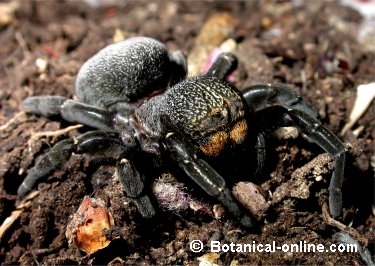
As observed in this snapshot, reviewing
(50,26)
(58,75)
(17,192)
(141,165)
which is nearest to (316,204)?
(141,165)

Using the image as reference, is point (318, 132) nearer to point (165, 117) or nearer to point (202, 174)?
point (202, 174)

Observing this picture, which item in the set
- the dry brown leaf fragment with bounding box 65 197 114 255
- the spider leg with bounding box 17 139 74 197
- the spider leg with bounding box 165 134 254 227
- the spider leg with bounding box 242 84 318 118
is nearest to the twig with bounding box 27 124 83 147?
the spider leg with bounding box 17 139 74 197

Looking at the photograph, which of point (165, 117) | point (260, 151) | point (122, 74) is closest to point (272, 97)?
point (260, 151)

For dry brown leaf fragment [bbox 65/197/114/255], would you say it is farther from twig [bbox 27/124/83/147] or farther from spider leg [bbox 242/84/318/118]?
spider leg [bbox 242/84/318/118]

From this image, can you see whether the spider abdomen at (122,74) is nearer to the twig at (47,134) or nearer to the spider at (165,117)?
the spider at (165,117)

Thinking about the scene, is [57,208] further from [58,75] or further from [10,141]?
[58,75]
